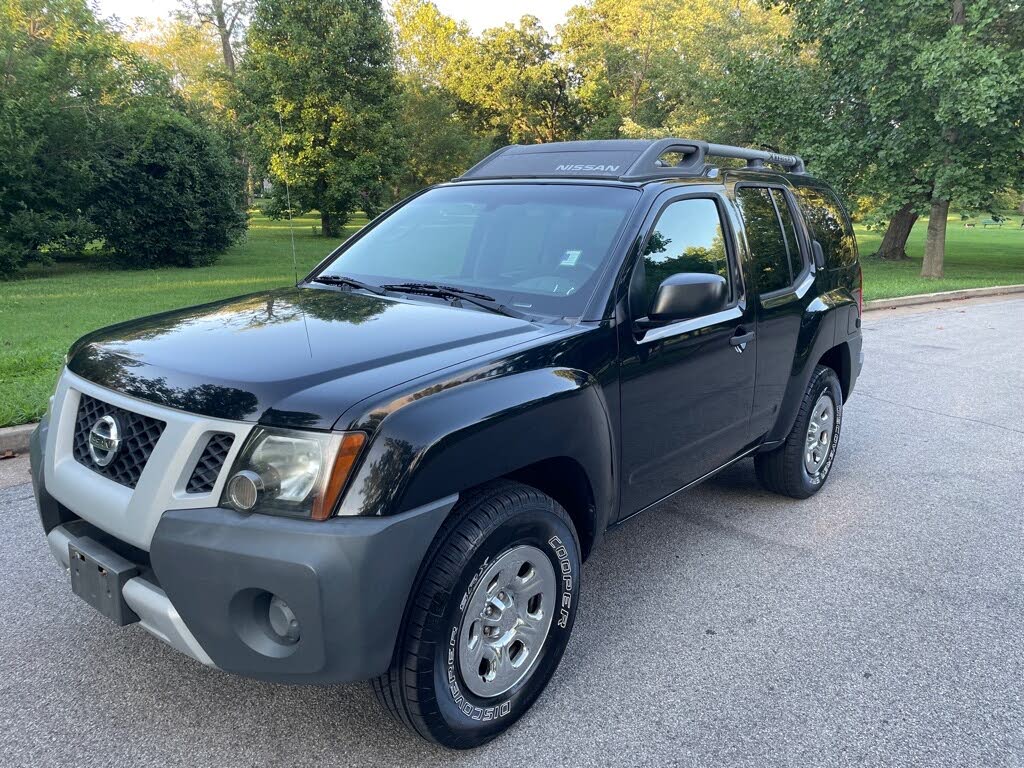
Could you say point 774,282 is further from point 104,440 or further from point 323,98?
point 323,98

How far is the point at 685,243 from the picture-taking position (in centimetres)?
352

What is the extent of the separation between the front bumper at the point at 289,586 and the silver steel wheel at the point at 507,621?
0.32 metres

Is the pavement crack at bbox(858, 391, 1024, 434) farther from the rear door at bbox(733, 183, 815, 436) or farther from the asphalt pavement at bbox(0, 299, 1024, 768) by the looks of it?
the rear door at bbox(733, 183, 815, 436)

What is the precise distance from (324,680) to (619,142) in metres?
2.89

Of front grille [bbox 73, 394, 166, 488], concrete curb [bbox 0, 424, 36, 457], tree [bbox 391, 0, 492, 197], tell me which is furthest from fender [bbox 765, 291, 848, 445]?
tree [bbox 391, 0, 492, 197]

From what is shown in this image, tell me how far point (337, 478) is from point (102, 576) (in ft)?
2.82

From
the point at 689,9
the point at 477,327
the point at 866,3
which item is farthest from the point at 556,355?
the point at 689,9

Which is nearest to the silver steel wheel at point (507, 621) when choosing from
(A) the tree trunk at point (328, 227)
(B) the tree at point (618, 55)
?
(A) the tree trunk at point (328, 227)

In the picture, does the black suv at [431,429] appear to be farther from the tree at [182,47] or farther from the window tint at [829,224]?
the tree at [182,47]

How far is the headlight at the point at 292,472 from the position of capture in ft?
6.89

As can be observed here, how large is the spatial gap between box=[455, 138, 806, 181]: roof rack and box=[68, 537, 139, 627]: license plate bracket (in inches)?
97.9

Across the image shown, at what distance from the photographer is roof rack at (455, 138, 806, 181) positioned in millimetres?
3662

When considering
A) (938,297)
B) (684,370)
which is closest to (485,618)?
(684,370)

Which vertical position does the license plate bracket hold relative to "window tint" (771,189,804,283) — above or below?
below
